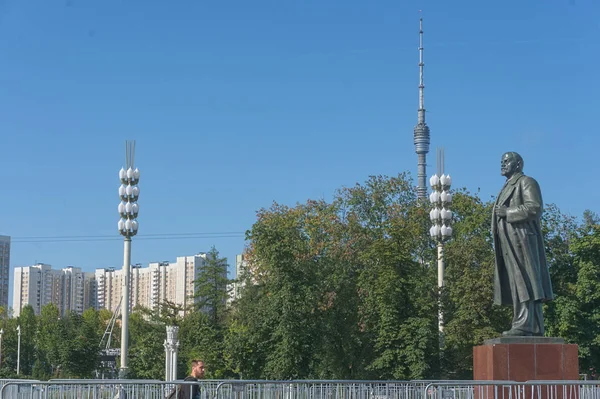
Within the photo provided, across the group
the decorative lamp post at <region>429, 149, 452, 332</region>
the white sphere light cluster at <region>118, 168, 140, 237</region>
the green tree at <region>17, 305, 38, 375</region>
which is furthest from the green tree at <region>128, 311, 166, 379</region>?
the green tree at <region>17, 305, 38, 375</region>

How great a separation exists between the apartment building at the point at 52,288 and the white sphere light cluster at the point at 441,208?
108 m

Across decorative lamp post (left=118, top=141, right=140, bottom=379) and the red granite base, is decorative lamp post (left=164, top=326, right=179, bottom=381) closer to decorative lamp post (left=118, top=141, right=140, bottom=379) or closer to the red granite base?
decorative lamp post (left=118, top=141, right=140, bottom=379)

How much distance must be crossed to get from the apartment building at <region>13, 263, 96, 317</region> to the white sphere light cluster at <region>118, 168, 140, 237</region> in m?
100

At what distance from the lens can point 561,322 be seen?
3169 centimetres

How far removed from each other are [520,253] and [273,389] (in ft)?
14.6

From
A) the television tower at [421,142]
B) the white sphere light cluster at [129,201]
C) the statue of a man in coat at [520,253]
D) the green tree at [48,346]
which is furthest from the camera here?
the television tower at [421,142]

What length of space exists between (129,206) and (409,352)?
1619 centimetres

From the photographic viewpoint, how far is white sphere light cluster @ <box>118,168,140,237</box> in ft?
133

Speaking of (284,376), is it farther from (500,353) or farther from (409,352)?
(500,353)

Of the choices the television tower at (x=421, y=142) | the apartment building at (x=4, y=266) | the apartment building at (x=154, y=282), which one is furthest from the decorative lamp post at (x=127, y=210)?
the apartment building at (x=4, y=266)

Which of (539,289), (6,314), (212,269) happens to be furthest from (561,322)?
(6,314)

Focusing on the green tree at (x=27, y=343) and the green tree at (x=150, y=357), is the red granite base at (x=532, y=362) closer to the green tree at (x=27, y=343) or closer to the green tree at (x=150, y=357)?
the green tree at (x=150, y=357)

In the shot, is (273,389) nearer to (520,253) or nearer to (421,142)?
(520,253)

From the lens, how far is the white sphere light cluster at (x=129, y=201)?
40.6 metres
